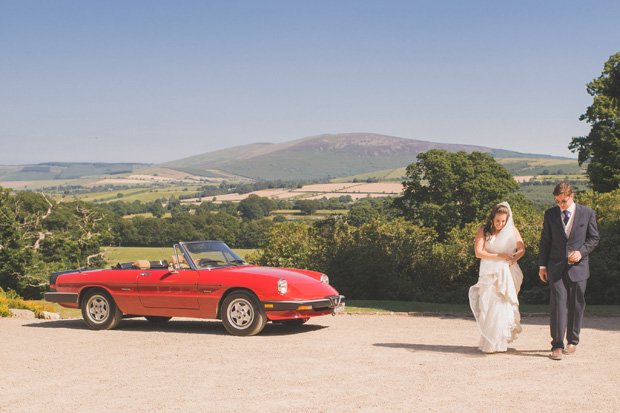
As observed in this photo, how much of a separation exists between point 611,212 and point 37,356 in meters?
17.7

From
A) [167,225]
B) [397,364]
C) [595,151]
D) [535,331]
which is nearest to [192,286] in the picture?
[397,364]

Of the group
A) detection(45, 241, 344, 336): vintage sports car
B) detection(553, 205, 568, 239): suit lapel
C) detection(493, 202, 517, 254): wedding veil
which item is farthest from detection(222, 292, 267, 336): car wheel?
detection(553, 205, 568, 239): suit lapel

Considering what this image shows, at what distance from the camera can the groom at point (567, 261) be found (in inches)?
324

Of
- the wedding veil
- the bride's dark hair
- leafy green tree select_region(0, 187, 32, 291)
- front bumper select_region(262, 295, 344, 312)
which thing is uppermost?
the bride's dark hair

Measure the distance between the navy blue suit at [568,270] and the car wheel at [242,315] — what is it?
451 cm

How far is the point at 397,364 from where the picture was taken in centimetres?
810

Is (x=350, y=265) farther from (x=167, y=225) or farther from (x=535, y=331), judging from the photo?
(x=167, y=225)

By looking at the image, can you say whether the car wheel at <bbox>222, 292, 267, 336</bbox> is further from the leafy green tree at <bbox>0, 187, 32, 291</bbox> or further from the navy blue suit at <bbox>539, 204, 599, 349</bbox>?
the leafy green tree at <bbox>0, 187, 32, 291</bbox>

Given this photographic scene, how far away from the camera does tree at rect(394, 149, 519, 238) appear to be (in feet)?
161

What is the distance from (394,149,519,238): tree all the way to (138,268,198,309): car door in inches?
1511

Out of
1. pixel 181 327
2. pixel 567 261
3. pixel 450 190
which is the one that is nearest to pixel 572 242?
pixel 567 261

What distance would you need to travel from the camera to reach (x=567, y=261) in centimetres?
825

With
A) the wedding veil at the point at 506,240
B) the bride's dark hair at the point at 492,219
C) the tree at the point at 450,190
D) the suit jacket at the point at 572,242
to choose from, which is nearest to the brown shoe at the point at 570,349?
the suit jacket at the point at 572,242

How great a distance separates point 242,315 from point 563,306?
4978 millimetres
